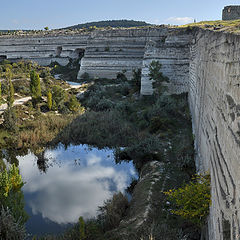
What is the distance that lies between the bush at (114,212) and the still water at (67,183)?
60 cm

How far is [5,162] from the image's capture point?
7.36 m

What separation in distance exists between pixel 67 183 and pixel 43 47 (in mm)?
18791

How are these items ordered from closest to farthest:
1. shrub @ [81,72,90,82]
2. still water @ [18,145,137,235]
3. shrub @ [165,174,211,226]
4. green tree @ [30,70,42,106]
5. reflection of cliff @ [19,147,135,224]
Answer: shrub @ [165,174,211,226] → still water @ [18,145,137,235] → reflection of cliff @ [19,147,135,224] → green tree @ [30,70,42,106] → shrub @ [81,72,90,82]

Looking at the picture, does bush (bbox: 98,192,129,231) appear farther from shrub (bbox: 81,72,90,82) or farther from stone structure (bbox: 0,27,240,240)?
shrub (bbox: 81,72,90,82)

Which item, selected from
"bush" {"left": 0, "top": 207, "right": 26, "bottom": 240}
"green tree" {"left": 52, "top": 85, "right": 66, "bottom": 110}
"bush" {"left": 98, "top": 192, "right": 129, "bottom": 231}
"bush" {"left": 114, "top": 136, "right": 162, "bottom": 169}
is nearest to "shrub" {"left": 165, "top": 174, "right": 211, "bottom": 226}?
"bush" {"left": 98, "top": 192, "right": 129, "bottom": 231}

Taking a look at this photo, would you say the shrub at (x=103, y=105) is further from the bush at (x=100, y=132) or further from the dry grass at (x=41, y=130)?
the bush at (x=100, y=132)

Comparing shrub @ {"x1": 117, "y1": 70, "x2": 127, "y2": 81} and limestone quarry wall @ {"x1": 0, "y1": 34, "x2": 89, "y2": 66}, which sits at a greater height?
limestone quarry wall @ {"x1": 0, "y1": 34, "x2": 89, "y2": 66}

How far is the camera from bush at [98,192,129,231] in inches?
168

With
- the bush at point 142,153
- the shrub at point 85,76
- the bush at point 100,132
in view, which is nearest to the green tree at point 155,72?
the bush at point 100,132

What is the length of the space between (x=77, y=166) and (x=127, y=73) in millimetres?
11551

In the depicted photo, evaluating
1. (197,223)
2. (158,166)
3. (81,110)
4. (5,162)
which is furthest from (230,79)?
(81,110)

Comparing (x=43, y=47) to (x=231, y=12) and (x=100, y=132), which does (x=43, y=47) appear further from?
(x=100, y=132)

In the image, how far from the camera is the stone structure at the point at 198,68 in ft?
6.48

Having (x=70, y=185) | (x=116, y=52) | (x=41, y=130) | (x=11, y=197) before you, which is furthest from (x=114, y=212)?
(x=116, y=52)
